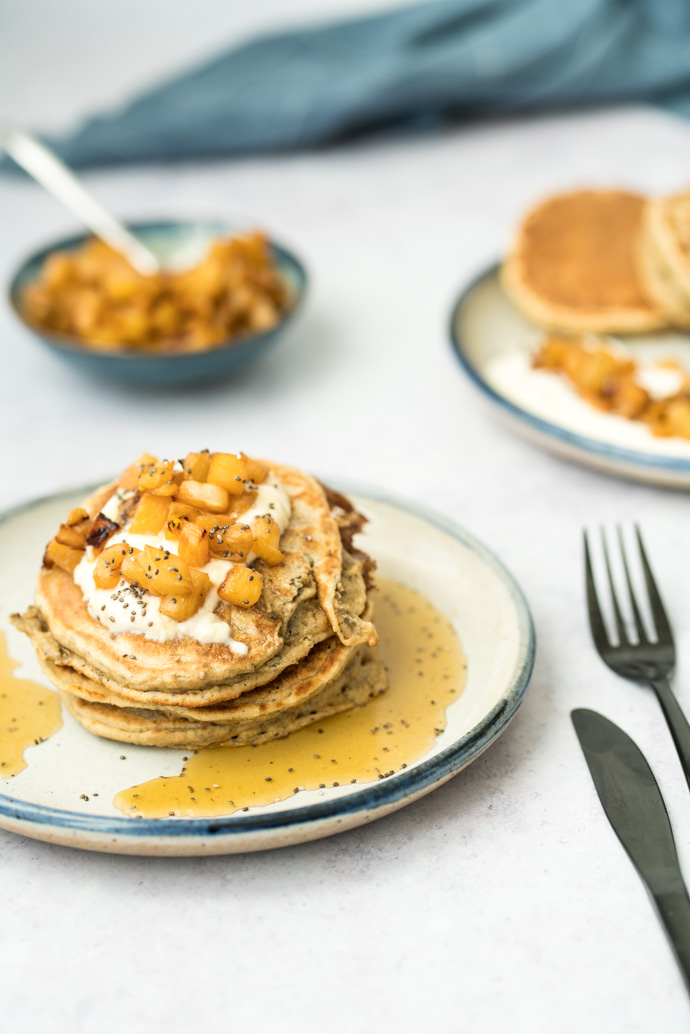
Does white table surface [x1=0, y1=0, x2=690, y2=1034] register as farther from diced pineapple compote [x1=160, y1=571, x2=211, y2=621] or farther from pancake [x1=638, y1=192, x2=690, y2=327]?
pancake [x1=638, y1=192, x2=690, y2=327]

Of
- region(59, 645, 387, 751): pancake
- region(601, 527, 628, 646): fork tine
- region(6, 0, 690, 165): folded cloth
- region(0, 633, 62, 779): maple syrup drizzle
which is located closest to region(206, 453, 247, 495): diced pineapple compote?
region(59, 645, 387, 751): pancake

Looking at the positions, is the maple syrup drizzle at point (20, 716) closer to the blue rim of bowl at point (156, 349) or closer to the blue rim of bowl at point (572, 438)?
the blue rim of bowl at point (156, 349)

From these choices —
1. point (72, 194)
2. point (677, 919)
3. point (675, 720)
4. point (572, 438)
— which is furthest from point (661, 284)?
point (677, 919)

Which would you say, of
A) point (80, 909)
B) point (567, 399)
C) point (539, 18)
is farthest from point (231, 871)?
point (539, 18)

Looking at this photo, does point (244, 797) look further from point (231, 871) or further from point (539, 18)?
point (539, 18)

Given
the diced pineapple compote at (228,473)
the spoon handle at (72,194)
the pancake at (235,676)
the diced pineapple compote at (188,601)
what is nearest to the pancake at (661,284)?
the spoon handle at (72,194)

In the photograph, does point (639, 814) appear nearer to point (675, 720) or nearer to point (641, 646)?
point (675, 720)
